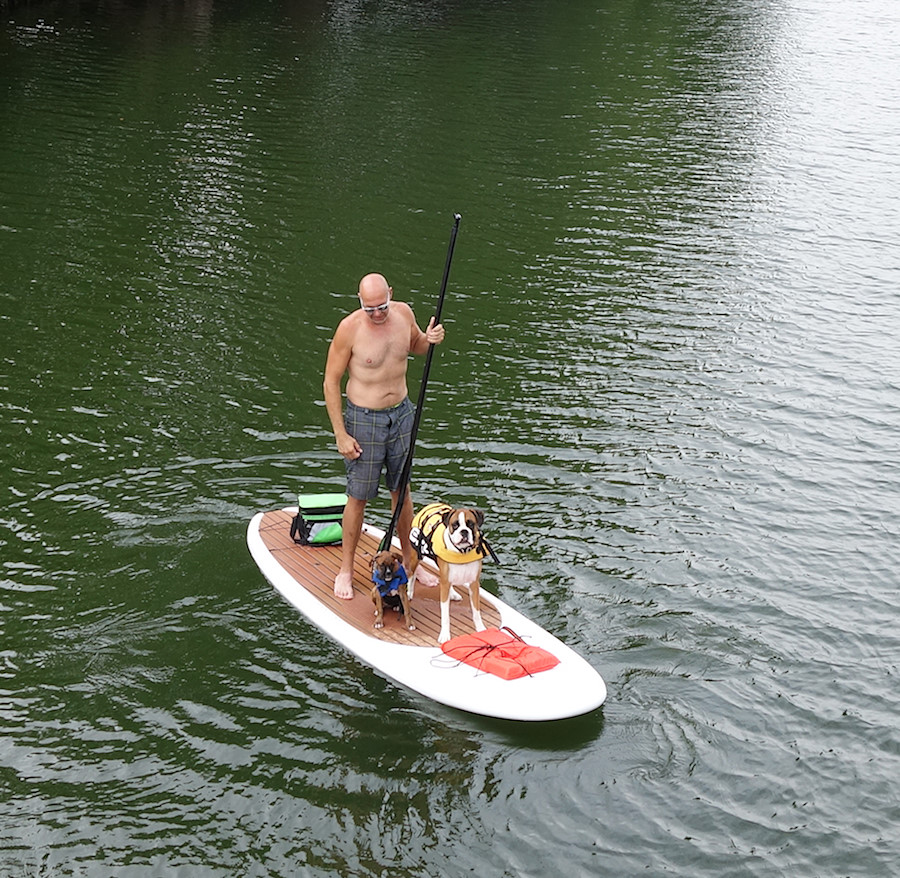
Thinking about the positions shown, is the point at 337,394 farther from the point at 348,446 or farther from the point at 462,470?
the point at 462,470

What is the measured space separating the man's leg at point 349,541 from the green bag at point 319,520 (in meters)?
0.63

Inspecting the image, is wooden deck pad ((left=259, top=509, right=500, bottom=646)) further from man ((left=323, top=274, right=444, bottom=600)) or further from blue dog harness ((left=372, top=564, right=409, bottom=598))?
man ((left=323, top=274, right=444, bottom=600))

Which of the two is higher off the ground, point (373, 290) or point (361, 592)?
point (373, 290)

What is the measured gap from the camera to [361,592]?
1054 cm

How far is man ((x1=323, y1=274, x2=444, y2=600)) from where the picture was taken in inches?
378

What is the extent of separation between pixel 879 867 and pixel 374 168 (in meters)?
19.5

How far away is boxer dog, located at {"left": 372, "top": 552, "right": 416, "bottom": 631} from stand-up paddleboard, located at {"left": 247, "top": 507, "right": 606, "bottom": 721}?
0.11m

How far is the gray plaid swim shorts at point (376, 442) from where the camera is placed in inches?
388

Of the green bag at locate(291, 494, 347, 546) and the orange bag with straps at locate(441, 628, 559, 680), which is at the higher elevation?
the green bag at locate(291, 494, 347, 546)

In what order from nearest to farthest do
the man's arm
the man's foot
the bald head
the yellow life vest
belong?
the bald head < the yellow life vest < the man's arm < the man's foot

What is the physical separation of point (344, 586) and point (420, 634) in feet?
3.11

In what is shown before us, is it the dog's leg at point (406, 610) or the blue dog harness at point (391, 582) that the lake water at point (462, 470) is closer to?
the dog's leg at point (406, 610)

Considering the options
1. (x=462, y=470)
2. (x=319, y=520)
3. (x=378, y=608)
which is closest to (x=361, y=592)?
(x=378, y=608)

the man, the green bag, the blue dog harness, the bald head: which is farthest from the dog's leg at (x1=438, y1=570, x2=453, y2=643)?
the bald head
